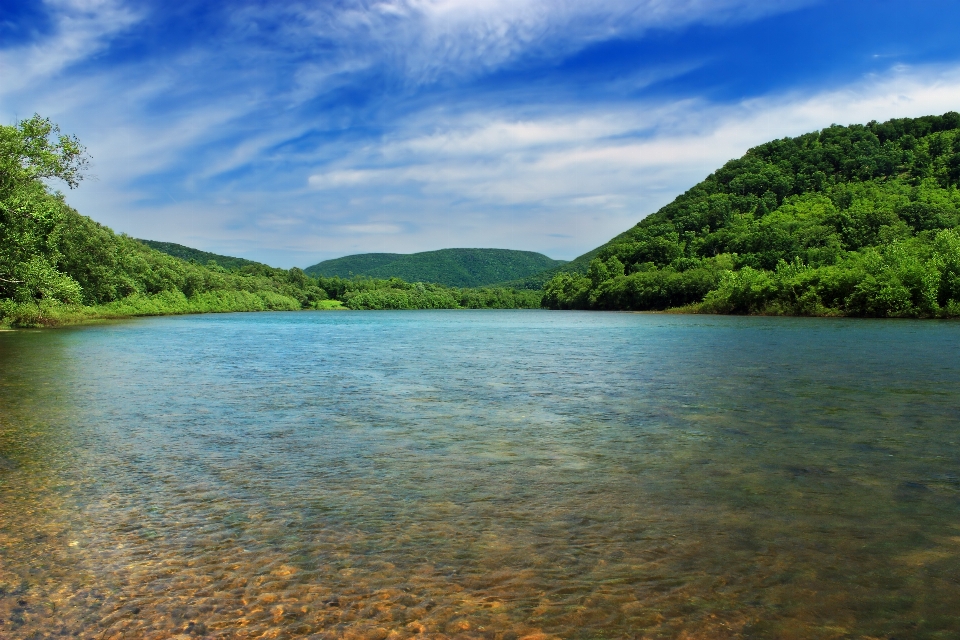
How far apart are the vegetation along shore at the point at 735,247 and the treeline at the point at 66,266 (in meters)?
0.15

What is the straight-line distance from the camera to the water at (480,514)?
17.9 ft

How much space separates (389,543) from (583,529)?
7.24ft

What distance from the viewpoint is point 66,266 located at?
7444 cm

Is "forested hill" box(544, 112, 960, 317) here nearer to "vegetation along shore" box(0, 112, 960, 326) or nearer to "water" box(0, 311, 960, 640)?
"vegetation along shore" box(0, 112, 960, 326)

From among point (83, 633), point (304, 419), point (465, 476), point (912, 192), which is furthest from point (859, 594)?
point (912, 192)

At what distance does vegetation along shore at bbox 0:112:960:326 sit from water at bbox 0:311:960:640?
92.1 ft

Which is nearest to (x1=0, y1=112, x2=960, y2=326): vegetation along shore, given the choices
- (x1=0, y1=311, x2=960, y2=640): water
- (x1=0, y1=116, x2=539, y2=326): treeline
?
(x1=0, y1=116, x2=539, y2=326): treeline

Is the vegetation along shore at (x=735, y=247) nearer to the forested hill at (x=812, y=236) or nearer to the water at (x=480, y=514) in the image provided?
the forested hill at (x=812, y=236)

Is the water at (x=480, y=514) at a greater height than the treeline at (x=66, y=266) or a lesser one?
lesser

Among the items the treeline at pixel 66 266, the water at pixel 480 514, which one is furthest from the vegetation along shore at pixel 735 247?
the water at pixel 480 514

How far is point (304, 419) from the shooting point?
14539mm

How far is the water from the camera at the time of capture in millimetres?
5461

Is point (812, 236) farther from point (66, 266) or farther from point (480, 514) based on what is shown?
point (480, 514)

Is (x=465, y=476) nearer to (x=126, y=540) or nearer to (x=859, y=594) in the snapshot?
(x=126, y=540)
